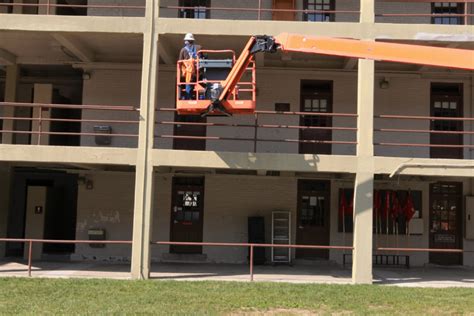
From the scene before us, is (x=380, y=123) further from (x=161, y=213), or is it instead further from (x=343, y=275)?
(x=161, y=213)

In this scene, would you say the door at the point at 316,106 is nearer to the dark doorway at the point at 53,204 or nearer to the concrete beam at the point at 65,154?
the concrete beam at the point at 65,154

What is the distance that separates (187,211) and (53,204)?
14.1 ft

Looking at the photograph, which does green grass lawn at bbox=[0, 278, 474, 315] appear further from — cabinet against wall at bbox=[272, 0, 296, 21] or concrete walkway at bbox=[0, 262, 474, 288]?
cabinet against wall at bbox=[272, 0, 296, 21]

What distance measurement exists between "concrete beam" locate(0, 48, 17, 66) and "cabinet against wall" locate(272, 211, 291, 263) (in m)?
9.01

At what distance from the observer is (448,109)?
55.0 ft

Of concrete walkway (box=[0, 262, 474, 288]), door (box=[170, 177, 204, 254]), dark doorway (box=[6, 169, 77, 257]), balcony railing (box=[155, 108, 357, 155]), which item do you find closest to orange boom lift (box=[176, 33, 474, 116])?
concrete walkway (box=[0, 262, 474, 288])

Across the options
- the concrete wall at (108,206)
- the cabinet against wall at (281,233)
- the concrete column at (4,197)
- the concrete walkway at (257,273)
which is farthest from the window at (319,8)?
the concrete column at (4,197)

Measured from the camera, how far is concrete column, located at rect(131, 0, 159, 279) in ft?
42.2

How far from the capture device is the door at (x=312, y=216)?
16609 mm

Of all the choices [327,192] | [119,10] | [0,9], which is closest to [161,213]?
[327,192]

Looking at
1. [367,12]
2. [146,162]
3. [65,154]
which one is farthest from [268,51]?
[65,154]

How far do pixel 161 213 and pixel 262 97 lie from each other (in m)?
4.56

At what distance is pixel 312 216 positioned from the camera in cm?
1683

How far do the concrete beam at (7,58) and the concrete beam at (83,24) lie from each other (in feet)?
11.3
